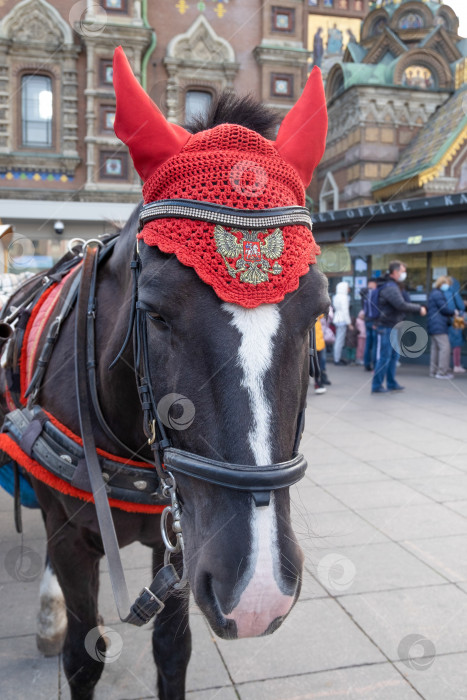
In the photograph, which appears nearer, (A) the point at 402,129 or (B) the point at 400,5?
(A) the point at 402,129

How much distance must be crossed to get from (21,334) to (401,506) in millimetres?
3291

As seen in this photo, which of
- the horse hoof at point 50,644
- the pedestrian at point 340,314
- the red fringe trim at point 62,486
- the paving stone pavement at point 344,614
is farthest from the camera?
the pedestrian at point 340,314

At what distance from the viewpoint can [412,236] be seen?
1297 centimetres

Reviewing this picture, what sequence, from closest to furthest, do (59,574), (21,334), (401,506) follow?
(59,574), (21,334), (401,506)

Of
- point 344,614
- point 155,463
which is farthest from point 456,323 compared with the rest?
point 155,463

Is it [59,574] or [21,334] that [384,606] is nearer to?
[59,574]

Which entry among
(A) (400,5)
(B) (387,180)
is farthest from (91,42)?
(A) (400,5)

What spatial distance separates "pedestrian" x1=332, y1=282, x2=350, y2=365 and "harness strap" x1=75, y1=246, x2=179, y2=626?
454 inches

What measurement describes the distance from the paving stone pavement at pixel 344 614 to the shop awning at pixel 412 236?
25.2 ft

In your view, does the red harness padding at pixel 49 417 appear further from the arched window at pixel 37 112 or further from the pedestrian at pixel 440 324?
the arched window at pixel 37 112

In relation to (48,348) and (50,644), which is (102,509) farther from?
(50,644)

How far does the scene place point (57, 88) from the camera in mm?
20812

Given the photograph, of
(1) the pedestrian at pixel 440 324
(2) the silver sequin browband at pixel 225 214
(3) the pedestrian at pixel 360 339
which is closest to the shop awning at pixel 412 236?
(1) the pedestrian at pixel 440 324

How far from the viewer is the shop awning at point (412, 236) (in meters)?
12.2
